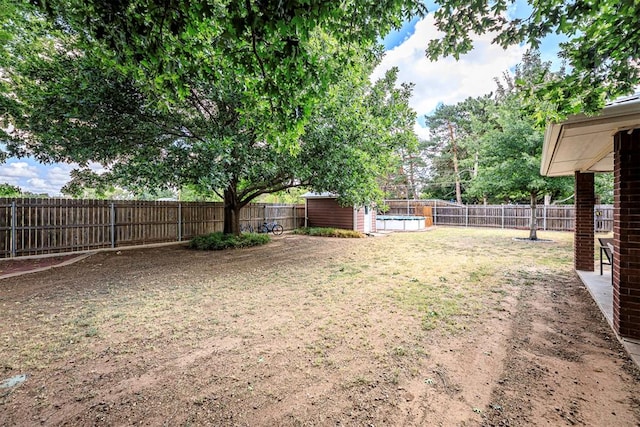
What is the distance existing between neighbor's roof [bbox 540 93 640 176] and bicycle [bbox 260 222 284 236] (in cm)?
1192

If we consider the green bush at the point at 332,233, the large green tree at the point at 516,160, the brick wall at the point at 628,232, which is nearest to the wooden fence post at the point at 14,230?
the green bush at the point at 332,233

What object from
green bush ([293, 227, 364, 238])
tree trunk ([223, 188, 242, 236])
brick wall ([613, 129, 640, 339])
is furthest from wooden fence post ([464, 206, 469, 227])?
brick wall ([613, 129, 640, 339])

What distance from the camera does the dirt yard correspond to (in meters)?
2.02

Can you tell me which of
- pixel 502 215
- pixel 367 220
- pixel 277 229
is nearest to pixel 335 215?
pixel 367 220

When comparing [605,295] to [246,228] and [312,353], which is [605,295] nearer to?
[312,353]

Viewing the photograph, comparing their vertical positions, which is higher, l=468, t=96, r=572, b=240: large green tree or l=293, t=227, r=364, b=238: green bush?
l=468, t=96, r=572, b=240: large green tree

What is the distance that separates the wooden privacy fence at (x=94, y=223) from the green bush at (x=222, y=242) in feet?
5.48

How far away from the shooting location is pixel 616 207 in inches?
128

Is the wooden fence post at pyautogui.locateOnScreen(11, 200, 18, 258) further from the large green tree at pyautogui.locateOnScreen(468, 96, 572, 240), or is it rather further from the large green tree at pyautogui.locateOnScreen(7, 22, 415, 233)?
the large green tree at pyautogui.locateOnScreen(468, 96, 572, 240)

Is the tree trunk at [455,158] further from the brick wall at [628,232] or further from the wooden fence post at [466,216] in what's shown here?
the brick wall at [628,232]

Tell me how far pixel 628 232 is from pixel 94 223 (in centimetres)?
1238

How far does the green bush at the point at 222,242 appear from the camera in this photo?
32.6ft

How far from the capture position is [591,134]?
330 cm

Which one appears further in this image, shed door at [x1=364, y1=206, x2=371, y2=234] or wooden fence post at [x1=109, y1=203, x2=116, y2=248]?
shed door at [x1=364, y1=206, x2=371, y2=234]
